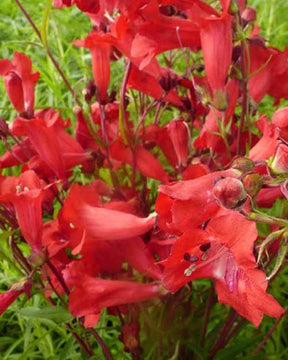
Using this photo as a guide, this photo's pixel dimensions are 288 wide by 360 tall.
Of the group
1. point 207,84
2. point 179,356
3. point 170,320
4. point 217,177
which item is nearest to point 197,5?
point 207,84

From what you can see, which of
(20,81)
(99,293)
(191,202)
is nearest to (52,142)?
(20,81)

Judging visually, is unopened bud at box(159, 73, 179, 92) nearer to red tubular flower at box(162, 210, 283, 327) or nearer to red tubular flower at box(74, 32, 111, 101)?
red tubular flower at box(74, 32, 111, 101)

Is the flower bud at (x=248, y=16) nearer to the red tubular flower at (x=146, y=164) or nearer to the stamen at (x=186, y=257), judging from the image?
the red tubular flower at (x=146, y=164)

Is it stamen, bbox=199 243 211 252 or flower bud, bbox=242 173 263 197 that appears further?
stamen, bbox=199 243 211 252

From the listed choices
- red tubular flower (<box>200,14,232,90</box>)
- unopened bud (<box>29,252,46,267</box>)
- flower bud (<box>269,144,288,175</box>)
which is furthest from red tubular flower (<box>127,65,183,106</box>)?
flower bud (<box>269,144,288,175</box>)

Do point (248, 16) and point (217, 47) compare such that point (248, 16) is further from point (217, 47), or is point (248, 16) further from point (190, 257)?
point (190, 257)
